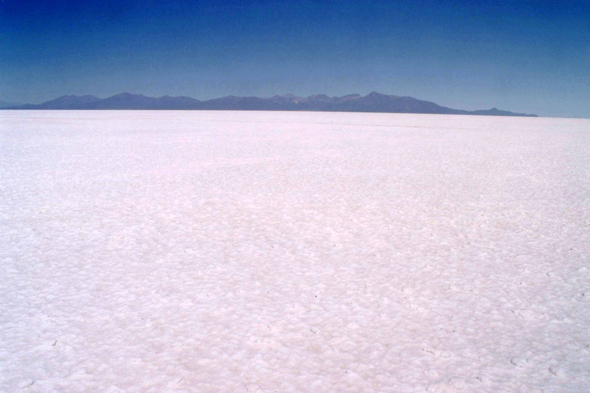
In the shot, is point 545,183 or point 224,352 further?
point 545,183

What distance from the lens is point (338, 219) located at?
4504 millimetres

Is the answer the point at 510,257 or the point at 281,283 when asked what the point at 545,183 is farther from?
the point at 281,283

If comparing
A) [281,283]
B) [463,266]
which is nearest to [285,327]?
[281,283]

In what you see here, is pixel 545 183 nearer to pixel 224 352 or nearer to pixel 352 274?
pixel 352 274

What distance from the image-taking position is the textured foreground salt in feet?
6.61

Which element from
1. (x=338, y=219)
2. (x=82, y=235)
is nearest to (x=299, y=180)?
(x=338, y=219)

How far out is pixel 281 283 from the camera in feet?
9.71

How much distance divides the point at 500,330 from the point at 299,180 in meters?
4.46

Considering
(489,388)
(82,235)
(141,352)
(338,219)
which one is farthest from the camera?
(338,219)

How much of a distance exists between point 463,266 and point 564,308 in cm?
76

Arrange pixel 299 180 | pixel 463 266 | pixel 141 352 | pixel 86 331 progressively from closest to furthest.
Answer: pixel 141 352 → pixel 86 331 → pixel 463 266 → pixel 299 180

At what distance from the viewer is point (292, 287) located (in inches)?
114

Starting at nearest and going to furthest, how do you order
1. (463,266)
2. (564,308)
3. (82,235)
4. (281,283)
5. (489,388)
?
1. (489,388)
2. (564,308)
3. (281,283)
4. (463,266)
5. (82,235)

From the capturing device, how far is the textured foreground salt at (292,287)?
201 cm
